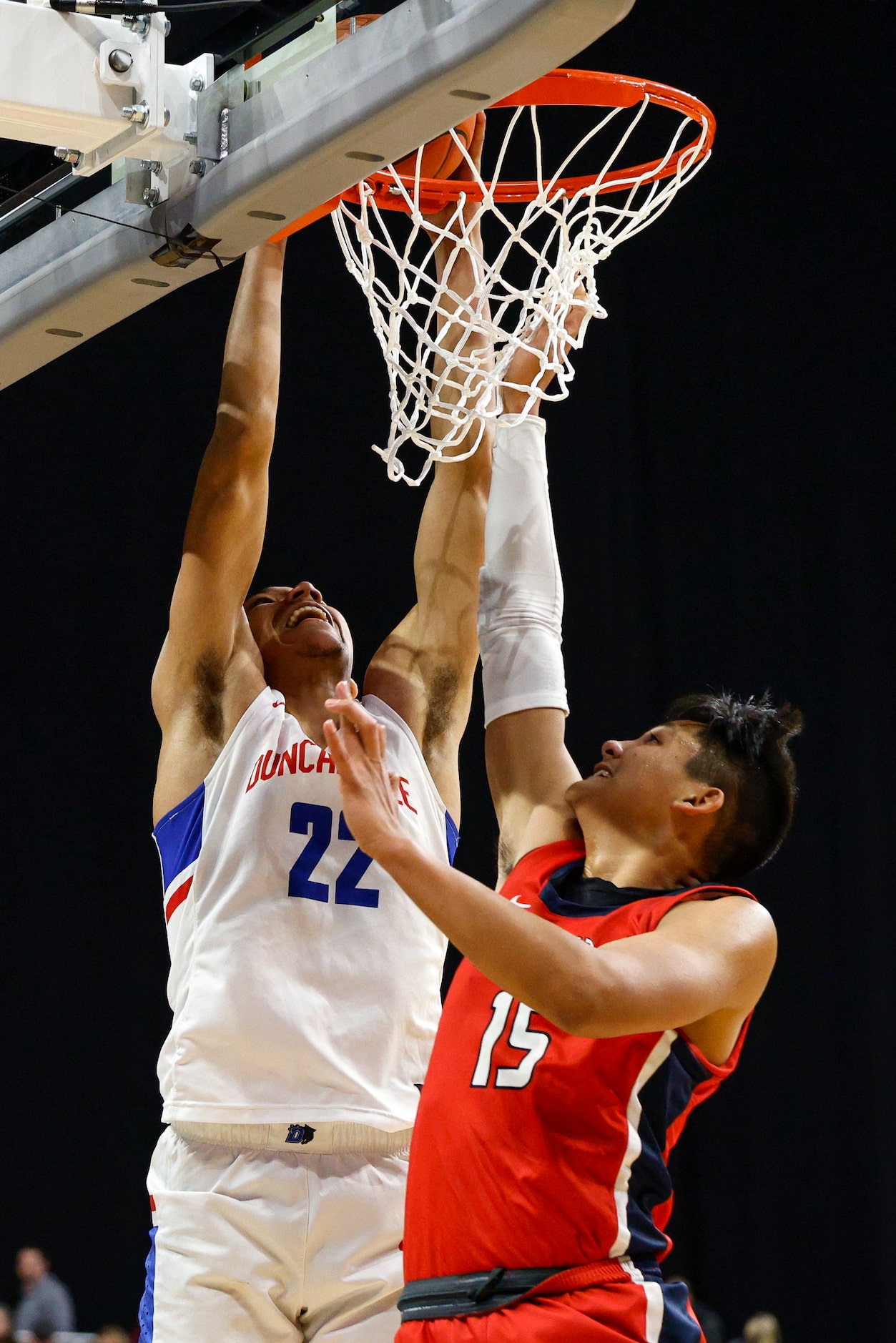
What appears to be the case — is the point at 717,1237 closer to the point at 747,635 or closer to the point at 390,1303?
the point at 747,635

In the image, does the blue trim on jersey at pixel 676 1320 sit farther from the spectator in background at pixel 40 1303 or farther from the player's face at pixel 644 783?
the spectator in background at pixel 40 1303

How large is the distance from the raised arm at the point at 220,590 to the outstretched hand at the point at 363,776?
100cm

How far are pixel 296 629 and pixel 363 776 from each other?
127cm

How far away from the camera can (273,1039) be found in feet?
9.18

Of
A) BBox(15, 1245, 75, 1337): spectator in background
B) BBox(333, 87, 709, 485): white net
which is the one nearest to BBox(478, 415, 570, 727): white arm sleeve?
BBox(333, 87, 709, 485): white net

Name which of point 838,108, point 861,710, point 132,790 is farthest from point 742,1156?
point 838,108

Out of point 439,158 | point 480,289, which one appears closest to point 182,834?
point 480,289

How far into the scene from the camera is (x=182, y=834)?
3023mm

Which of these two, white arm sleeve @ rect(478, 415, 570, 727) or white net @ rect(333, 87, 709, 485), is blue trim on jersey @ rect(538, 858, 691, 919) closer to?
white arm sleeve @ rect(478, 415, 570, 727)

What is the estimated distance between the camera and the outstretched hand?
2.04 metres

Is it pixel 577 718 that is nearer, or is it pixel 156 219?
pixel 156 219

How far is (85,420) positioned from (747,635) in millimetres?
3775

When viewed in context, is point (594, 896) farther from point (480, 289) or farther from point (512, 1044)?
point (480, 289)

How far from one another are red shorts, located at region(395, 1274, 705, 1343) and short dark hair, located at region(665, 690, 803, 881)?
672 millimetres
